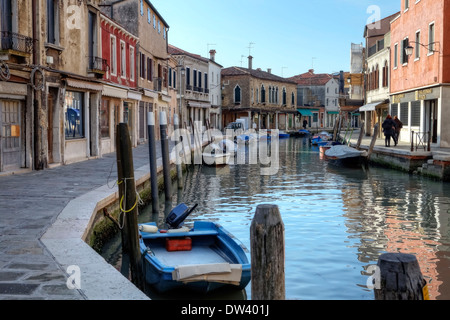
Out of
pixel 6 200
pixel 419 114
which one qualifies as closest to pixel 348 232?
pixel 6 200

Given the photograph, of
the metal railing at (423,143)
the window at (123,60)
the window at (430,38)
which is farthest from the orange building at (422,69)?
the window at (123,60)

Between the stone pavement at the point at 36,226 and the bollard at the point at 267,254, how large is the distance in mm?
1056

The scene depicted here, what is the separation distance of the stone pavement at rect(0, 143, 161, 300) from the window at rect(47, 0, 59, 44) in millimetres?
3816

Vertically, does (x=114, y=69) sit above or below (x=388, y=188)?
above

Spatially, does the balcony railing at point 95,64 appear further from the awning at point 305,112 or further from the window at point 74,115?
the awning at point 305,112

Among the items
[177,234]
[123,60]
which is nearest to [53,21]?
[123,60]

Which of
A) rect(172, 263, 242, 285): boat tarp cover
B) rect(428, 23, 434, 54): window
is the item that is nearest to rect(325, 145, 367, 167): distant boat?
rect(428, 23, 434, 54): window

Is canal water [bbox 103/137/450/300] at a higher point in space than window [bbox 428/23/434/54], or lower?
lower

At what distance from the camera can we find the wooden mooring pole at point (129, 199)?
6547mm

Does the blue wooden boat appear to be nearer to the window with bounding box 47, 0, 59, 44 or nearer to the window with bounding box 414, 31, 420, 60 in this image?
the window with bounding box 47, 0, 59, 44

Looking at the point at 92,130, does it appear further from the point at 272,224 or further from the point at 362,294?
the point at 272,224

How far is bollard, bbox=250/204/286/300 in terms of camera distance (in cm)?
368
